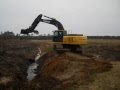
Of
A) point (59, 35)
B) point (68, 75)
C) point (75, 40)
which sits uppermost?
point (59, 35)

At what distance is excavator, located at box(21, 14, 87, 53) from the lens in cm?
3203

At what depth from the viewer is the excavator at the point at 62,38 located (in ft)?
105

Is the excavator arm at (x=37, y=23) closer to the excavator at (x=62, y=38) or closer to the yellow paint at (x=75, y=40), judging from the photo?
the excavator at (x=62, y=38)

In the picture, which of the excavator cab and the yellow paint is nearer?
the yellow paint

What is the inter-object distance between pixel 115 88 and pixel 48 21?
21305mm

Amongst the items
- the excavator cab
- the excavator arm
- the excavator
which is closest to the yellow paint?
the excavator

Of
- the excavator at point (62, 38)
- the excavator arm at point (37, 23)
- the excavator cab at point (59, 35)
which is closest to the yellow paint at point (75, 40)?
the excavator at point (62, 38)

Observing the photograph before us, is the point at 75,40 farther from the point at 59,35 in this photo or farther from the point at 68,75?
the point at 68,75

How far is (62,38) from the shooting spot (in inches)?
1330

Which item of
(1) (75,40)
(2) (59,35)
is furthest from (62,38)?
(1) (75,40)

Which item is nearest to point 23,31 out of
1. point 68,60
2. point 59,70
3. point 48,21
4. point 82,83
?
point 48,21

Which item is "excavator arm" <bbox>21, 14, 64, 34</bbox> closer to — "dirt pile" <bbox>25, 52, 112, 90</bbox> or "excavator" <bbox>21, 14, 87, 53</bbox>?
"excavator" <bbox>21, 14, 87, 53</bbox>

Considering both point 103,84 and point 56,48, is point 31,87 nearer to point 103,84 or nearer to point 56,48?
point 103,84

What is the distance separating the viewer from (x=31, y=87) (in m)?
18.5
